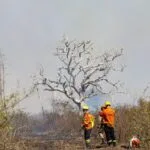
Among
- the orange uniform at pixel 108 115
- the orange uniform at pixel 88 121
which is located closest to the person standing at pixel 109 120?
the orange uniform at pixel 108 115

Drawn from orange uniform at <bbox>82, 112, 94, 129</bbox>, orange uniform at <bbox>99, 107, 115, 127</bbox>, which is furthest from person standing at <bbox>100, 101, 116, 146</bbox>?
orange uniform at <bbox>82, 112, 94, 129</bbox>

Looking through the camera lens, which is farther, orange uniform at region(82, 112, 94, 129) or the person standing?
orange uniform at region(82, 112, 94, 129)

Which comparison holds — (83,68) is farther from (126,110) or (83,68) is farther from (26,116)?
(26,116)

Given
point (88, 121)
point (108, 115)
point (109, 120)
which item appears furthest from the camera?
point (88, 121)

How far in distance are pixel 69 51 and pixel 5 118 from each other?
42.4 meters

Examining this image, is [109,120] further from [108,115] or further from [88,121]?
[88,121]

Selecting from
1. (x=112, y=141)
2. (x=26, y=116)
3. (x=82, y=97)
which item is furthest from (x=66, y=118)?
(x=26, y=116)

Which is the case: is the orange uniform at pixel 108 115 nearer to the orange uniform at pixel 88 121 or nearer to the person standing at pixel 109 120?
the person standing at pixel 109 120

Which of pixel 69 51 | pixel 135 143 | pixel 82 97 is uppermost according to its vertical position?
pixel 69 51

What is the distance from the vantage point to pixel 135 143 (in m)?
21.4

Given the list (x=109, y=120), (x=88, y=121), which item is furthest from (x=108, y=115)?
(x=88, y=121)

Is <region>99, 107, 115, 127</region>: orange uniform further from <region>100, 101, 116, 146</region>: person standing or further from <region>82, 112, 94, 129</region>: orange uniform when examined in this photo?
<region>82, 112, 94, 129</region>: orange uniform

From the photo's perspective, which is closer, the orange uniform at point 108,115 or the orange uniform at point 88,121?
the orange uniform at point 108,115

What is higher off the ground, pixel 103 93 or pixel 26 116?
pixel 103 93
